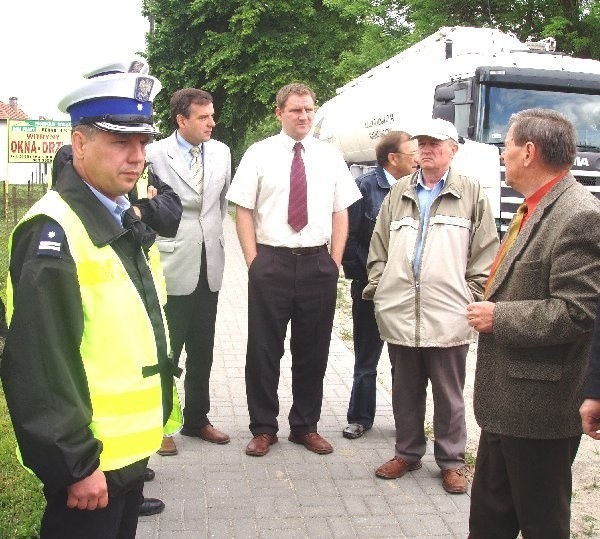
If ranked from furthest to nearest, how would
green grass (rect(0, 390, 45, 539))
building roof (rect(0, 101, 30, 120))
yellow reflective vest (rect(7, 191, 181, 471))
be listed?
building roof (rect(0, 101, 30, 120)), green grass (rect(0, 390, 45, 539)), yellow reflective vest (rect(7, 191, 181, 471))

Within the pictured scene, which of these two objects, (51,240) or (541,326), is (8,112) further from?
(51,240)

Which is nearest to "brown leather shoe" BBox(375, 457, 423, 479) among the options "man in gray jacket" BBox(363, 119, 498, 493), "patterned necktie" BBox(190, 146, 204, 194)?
"man in gray jacket" BBox(363, 119, 498, 493)

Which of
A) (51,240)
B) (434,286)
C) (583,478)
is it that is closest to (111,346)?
(51,240)

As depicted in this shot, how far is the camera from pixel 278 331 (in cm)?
530

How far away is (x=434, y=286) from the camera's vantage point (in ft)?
15.4

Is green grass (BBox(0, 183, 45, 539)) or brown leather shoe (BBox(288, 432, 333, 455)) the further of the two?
brown leather shoe (BBox(288, 432, 333, 455))

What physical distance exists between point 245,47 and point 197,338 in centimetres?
2520

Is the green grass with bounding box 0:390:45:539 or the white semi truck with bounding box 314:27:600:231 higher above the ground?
the white semi truck with bounding box 314:27:600:231

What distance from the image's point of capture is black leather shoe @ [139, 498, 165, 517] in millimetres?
4255

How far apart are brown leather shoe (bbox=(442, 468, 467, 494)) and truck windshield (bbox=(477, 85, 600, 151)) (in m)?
7.87

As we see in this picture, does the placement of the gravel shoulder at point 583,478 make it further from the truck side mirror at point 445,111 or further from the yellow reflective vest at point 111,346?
the truck side mirror at point 445,111

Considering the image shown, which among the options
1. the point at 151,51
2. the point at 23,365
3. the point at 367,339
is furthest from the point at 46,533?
the point at 151,51

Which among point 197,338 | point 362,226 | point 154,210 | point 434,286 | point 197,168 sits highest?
point 197,168

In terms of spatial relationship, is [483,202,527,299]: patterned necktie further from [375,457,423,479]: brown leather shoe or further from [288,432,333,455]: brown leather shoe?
[288,432,333,455]: brown leather shoe
